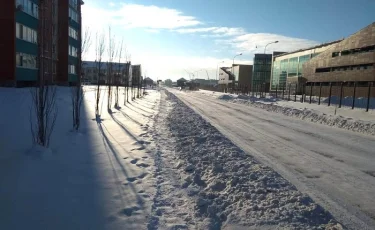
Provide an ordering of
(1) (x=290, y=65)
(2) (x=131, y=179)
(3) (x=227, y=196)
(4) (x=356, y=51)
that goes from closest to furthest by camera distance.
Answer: (3) (x=227, y=196) → (2) (x=131, y=179) → (4) (x=356, y=51) → (1) (x=290, y=65)

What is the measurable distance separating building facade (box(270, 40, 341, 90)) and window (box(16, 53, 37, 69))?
5572 centimetres

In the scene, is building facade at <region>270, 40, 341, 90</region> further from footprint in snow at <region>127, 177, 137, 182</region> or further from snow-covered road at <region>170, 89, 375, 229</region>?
footprint in snow at <region>127, 177, 137, 182</region>

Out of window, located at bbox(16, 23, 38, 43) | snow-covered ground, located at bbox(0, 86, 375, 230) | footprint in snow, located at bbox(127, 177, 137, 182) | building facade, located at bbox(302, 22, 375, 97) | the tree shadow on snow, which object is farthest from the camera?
building facade, located at bbox(302, 22, 375, 97)

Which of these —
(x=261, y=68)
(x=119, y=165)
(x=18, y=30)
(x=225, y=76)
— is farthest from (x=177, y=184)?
(x=225, y=76)

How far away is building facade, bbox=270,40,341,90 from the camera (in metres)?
79.8

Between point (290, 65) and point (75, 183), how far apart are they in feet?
299

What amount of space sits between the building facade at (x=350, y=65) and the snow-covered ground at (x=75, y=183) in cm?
3832

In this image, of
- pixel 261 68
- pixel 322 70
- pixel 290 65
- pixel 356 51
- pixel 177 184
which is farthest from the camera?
pixel 261 68

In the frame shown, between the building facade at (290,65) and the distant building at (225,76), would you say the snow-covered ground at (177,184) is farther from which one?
the distant building at (225,76)

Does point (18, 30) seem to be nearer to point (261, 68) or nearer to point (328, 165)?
Answer: point (328, 165)

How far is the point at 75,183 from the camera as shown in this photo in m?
5.98

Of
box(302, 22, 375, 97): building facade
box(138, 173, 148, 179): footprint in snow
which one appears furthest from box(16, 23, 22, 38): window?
box(302, 22, 375, 97): building facade

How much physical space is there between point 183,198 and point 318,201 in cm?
221

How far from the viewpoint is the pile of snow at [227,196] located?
4.69 metres
